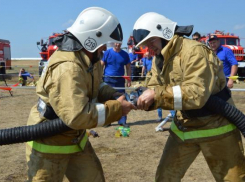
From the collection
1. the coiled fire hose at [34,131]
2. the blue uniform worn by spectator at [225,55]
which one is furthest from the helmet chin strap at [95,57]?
the blue uniform worn by spectator at [225,55]

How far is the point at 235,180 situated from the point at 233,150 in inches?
10.5

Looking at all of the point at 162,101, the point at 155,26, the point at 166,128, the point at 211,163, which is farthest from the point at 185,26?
the point at 166,128

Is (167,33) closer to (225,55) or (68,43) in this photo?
(68,43)

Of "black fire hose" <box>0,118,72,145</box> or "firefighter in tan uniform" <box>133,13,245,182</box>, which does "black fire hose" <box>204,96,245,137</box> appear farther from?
"black fire hose" <box>0,118,72,145</box>

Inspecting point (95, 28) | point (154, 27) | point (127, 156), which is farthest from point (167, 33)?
point (127, 156)

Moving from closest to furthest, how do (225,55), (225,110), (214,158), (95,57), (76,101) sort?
(76,101), (95,57), (225,110), (214,158), (225,55)

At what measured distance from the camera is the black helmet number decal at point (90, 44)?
8.87 ft

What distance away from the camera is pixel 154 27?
3.05 meters

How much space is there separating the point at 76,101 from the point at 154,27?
110 centimetres

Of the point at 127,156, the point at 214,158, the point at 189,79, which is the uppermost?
the point at 189,79

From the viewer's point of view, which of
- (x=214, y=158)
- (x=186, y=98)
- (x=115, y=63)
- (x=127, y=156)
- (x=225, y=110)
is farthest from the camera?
(x=115, y=63)

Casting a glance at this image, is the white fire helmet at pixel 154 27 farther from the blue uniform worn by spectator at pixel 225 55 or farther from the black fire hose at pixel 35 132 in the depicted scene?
the blue uniform worn by spectator at pixel 225 55

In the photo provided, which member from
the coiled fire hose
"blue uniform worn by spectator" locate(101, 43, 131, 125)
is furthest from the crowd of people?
"blue uniform worn by spectator" locate(101, 43, 131, 125)

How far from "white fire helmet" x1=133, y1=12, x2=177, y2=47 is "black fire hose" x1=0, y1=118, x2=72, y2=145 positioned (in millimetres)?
1074
